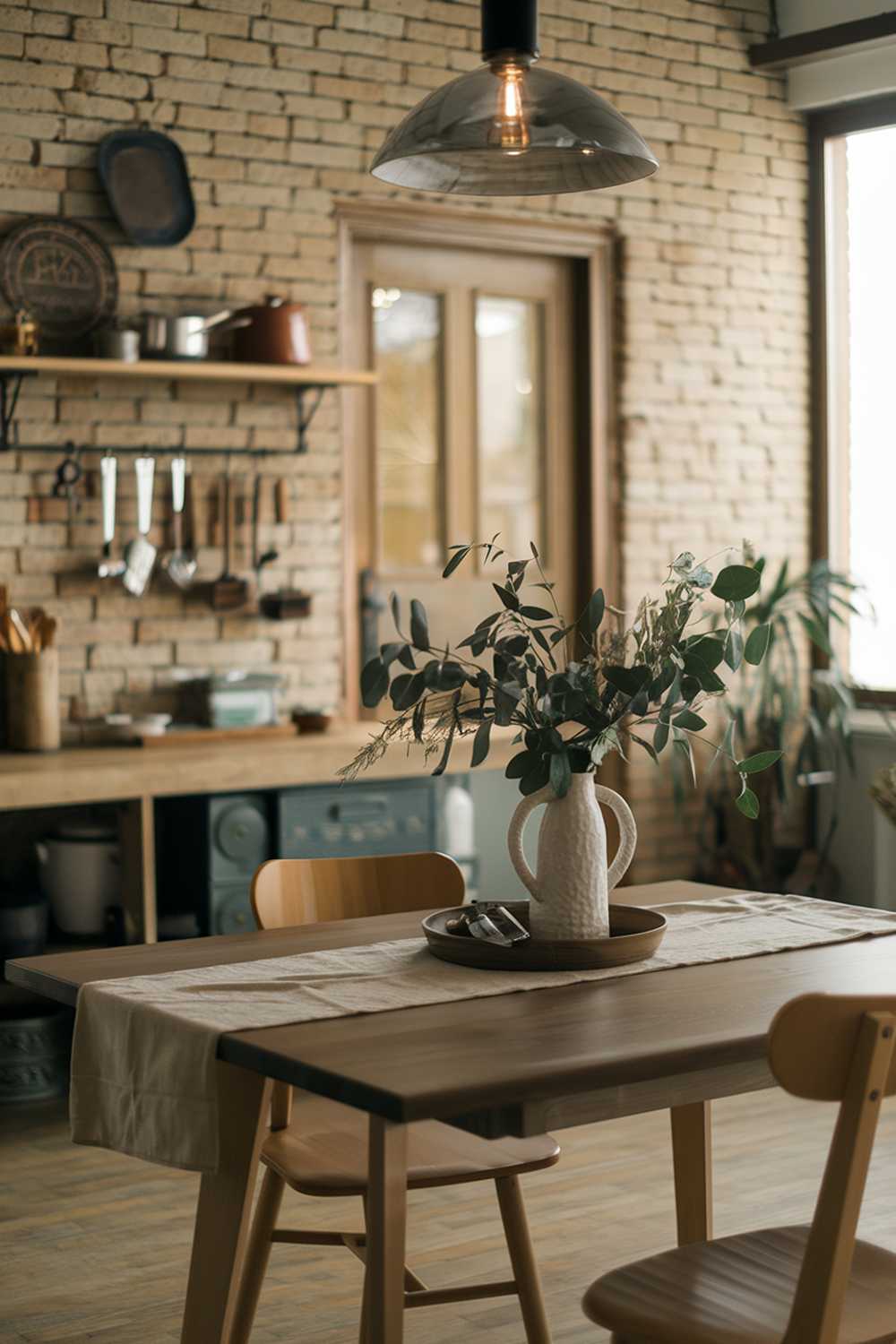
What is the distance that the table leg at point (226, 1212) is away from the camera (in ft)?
7.07

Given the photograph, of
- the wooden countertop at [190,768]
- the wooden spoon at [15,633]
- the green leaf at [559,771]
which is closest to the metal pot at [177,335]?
the wooden spoon at [15,633]

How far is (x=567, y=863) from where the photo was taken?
2.39 metres

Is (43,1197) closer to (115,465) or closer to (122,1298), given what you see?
(122,1298)

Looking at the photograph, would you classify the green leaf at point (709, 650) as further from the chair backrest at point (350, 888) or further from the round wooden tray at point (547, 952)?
the chair backrest at point (350, 888)

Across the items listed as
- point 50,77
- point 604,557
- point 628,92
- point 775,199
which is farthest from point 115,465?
point 775,199

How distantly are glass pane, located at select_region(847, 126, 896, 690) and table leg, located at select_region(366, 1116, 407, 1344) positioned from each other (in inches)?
177

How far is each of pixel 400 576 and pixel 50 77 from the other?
1785 millimetres

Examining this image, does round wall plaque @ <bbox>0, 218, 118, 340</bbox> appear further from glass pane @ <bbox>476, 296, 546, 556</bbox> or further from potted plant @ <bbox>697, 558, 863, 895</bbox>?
potted plant @ <bbox>697, 558, 863, 895</bbox>

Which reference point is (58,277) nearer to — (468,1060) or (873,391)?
(873,391)

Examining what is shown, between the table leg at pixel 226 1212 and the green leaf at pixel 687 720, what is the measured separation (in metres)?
0.72

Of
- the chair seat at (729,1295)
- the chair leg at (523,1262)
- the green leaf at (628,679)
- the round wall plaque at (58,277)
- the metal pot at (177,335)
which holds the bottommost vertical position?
the chair leg at (523,1262)

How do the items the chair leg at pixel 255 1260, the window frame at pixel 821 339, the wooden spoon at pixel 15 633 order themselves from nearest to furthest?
the chair leg at pixel 255 1260, the wooden spoon at pixel 15 633, the window frame at pixel 821 339

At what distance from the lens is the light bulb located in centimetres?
246

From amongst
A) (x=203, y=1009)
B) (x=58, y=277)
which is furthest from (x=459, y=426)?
(x=203, y=1009)
